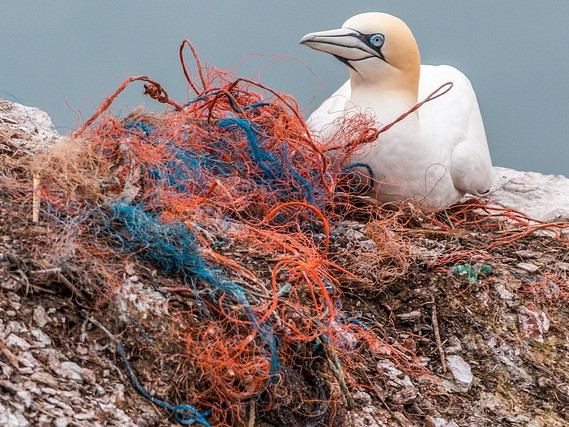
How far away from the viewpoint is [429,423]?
5129 mm

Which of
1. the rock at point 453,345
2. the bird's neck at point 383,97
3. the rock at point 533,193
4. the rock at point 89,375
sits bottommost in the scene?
the rock at point 533,193

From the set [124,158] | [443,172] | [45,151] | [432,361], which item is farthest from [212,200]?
[443,172]

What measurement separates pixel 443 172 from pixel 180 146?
2.05 meters

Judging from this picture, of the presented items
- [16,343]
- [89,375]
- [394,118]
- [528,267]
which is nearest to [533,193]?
[528,267]

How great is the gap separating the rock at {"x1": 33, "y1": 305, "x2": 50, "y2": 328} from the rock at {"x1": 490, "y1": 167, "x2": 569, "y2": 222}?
5.05 metres

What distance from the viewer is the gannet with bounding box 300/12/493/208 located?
6773mm

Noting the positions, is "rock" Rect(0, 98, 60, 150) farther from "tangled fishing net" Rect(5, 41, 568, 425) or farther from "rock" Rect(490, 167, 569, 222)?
"rock" Rect(490, 167, 569, 222)

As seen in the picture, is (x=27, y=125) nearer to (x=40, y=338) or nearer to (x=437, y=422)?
(x=40, y=338)

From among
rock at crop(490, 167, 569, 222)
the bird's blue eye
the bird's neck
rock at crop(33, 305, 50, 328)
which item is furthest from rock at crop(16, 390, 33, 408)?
rock at crop(490, 167, 569, 222)

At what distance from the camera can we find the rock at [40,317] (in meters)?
4.29

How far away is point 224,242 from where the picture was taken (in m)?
5.32

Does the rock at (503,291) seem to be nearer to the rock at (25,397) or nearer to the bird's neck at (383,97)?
the bird's neck at (383,97)

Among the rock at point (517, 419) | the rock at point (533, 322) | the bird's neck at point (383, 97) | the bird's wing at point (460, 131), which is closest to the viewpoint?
the rock at point (517, 419)

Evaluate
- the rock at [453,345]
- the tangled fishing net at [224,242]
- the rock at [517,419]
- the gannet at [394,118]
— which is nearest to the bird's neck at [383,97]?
the gannet at [394,118]
